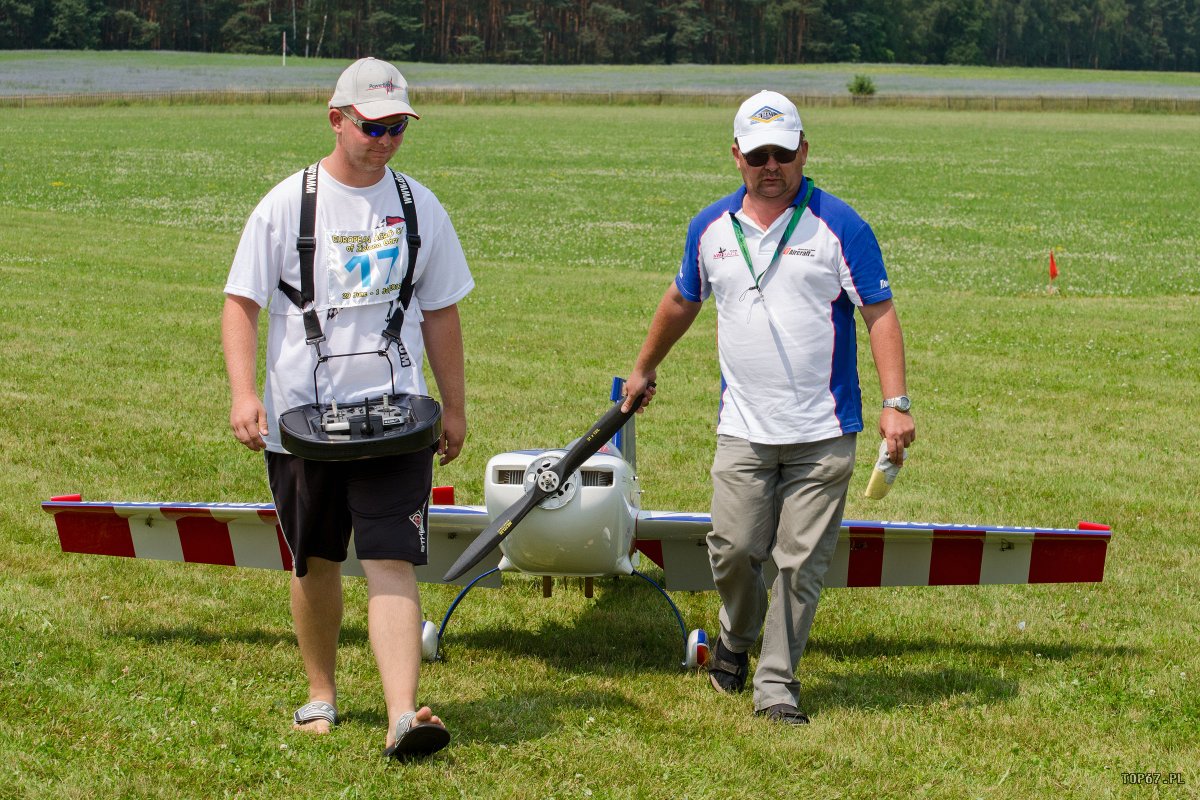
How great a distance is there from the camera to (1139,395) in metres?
11.7

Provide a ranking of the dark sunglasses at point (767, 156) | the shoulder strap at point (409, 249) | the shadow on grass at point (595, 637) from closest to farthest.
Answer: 1. the shoulder strap at point (409, 249)
2. the dark sunglasses at point (767, 156)
3. the shadow on grass at point (595, 637)

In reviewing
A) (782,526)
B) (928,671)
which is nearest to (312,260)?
(782,526)

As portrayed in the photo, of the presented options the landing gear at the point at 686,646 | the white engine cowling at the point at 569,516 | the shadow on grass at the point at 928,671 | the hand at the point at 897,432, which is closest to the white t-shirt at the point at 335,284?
the white engine cowling at the point at 569,516

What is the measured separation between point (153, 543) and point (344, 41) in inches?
5241

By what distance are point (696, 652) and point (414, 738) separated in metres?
1.76

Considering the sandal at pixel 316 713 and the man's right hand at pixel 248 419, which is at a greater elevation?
the man's right hand at pixel 248 419

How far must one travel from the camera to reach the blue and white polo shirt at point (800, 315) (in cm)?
518

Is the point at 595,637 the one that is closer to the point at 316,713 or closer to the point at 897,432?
the point at 316,713

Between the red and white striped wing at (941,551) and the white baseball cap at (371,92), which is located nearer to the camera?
the white baseball cap at (371,92)

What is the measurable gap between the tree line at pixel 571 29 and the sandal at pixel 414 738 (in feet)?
413

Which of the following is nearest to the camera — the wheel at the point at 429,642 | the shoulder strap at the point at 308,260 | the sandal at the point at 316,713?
the shoulder strap at the point at 308,260

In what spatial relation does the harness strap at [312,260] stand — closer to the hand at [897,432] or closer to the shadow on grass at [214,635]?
the hand at [897,432]

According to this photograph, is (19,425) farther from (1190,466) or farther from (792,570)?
Answer: (1190,466)

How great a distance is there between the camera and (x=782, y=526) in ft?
17.8
